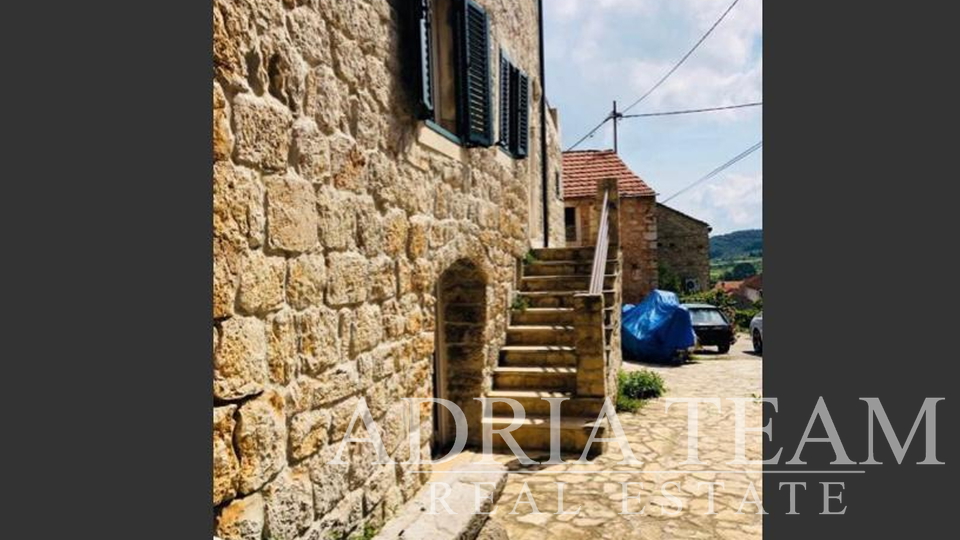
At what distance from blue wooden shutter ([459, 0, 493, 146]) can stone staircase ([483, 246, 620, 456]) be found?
6.66 feet

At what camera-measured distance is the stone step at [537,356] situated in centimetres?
618

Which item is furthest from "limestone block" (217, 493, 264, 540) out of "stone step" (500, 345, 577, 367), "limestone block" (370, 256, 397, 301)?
"stone step" (500, 345, 577, 367)

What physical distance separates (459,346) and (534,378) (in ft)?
2.99

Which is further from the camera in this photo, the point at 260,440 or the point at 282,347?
the point at 282,347

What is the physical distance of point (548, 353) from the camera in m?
6.22

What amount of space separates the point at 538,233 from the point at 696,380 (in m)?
3.70

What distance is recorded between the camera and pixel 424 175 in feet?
13.2

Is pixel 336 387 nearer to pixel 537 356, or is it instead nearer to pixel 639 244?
pixel 537 356

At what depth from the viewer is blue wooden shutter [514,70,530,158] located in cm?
668

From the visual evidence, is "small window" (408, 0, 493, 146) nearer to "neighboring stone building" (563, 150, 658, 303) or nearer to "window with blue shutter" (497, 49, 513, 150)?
"window with blue shutter" (497, 49, 513, 150)

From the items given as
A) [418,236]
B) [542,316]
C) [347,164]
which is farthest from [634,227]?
[347,164]

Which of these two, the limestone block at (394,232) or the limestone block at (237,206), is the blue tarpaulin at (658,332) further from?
the limestone block at (237,206)
